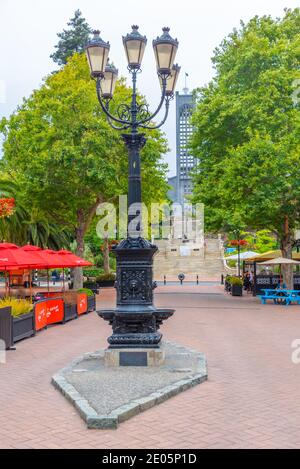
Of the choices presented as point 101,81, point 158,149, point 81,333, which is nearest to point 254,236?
point 158,149

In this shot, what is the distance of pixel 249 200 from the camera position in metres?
25.5

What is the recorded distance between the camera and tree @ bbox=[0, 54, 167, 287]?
89.2 ft

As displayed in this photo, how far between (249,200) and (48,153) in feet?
34.0

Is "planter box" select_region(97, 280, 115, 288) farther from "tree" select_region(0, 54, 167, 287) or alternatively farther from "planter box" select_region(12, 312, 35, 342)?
"planter box" select_region(12, 312, 35, 342)

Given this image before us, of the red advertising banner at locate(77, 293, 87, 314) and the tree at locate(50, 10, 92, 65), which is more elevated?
the tree at locate(50, 10, 92, 65)

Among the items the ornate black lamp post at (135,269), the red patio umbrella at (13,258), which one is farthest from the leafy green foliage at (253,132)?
the ornate black lamp post at (135,269)

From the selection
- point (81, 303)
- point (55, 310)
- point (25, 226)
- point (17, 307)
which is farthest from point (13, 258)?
point (25, 226)

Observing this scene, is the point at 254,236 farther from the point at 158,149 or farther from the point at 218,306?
the point at 218,306

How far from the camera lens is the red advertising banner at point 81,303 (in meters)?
20.5

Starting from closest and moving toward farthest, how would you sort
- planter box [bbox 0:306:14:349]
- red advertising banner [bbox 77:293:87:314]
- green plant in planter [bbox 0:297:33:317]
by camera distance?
planter box [bbox 0:306:14:349]
green plant in planter [bbox 0:297:33:317]
red advertising banner [bbox 77:293:87:314]

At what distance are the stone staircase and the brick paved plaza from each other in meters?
41.2

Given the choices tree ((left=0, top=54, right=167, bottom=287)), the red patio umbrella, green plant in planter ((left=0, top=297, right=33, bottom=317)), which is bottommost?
green plant in planter ((left=0, top=297, right=33, bottom=317))

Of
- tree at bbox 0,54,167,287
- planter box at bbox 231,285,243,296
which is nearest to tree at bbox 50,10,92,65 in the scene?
tree at bbox 0,54,167,287

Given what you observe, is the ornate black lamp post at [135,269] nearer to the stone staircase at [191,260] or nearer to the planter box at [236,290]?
the planter box at [236,290]
